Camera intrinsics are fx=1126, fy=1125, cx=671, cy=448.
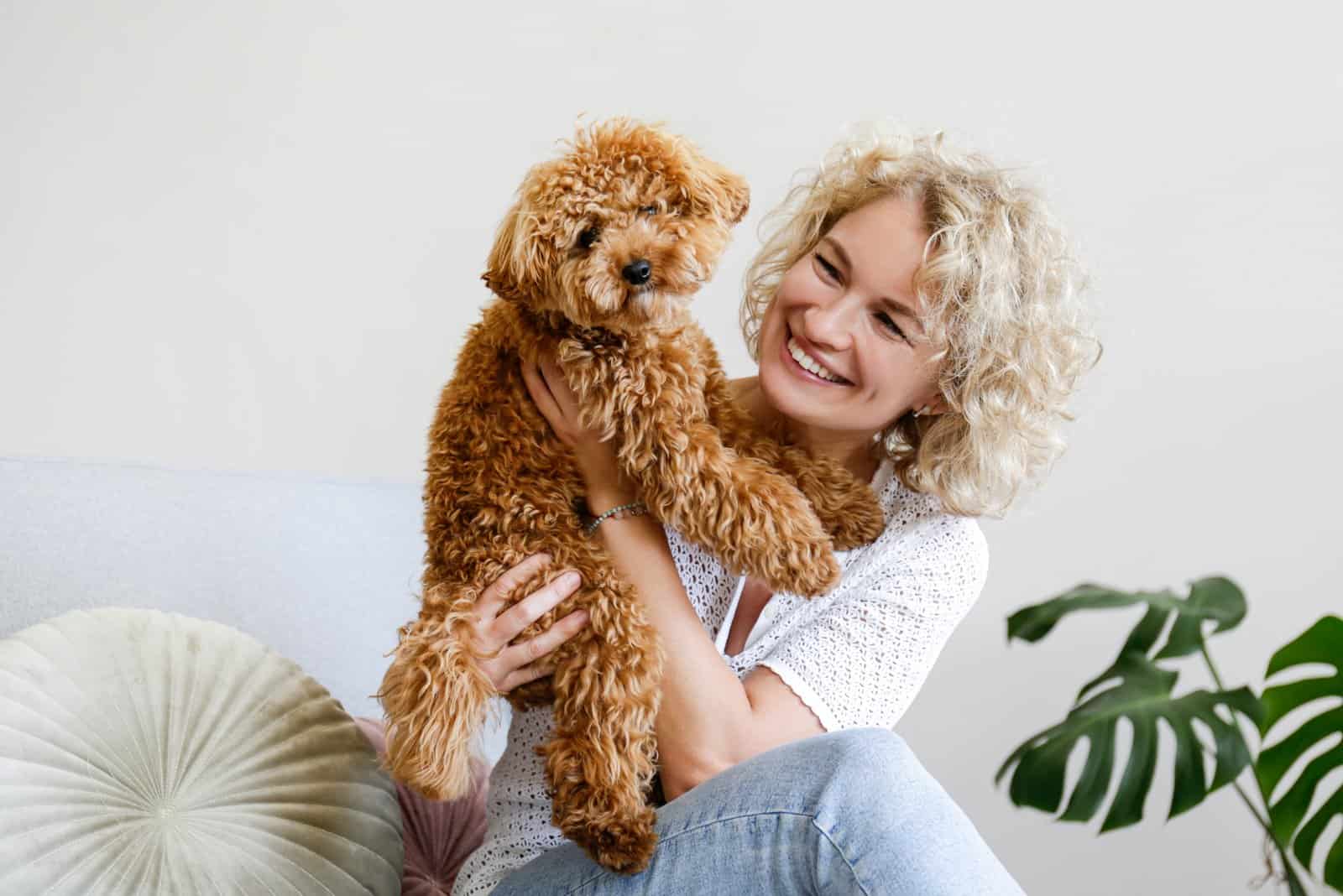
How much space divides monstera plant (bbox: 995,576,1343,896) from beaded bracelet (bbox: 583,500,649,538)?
0.61 m

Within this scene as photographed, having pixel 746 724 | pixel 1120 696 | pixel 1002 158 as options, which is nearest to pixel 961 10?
pixel 1002 158

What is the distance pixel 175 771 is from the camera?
1.24m

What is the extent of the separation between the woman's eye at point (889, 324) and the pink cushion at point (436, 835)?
802mm

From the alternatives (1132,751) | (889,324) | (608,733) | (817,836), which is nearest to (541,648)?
(608,733)

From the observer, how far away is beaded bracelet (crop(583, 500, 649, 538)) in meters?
1.28

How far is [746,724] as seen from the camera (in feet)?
4.30

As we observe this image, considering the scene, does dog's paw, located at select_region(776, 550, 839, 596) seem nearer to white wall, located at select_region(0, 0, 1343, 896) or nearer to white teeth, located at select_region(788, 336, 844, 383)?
white teeth, located at select_region(788, 336, 844, 383)

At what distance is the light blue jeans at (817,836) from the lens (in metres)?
1.09

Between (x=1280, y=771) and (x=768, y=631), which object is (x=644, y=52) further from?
(x=1280, y=771)

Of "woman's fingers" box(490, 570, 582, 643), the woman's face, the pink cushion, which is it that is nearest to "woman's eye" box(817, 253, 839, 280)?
the woman's face

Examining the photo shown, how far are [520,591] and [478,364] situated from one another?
0.26 meters

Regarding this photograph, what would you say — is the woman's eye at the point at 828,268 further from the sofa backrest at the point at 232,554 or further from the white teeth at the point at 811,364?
the sofa backrest at the point at 232,554

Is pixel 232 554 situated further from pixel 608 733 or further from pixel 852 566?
pixel 852 566

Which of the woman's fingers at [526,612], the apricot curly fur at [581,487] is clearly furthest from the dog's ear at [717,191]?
the woman's fingers at [526,612]
